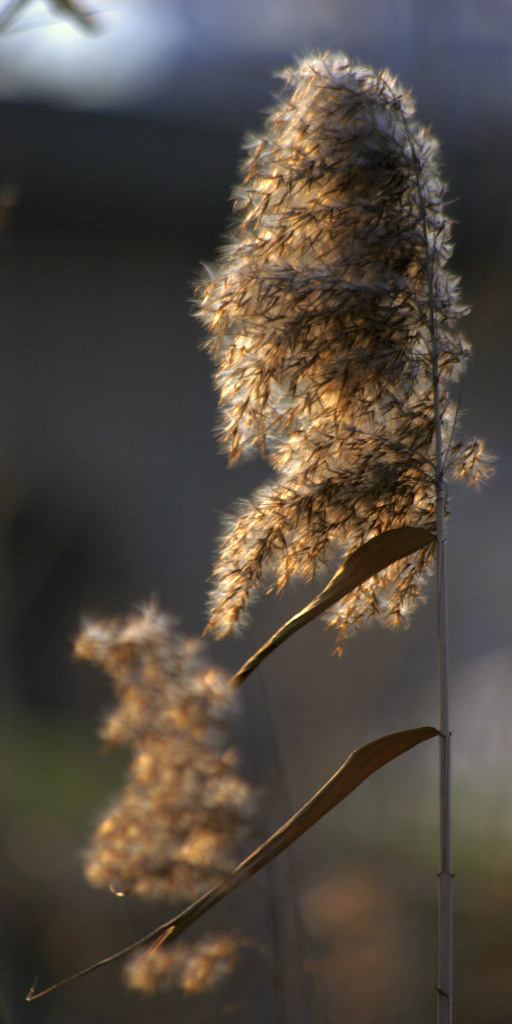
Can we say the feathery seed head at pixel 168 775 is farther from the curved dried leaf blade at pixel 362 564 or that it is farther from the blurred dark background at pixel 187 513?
the blurred dark background at pixel 187 513

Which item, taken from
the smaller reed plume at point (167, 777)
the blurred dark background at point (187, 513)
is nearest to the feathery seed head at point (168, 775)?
the smaller reed plume at point (167, 777)

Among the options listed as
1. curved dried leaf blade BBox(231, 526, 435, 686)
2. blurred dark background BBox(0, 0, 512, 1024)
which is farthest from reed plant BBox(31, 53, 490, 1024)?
blurred dark background BBox(0, 0, 512, 1024)

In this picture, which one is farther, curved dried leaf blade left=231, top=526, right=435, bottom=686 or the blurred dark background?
the blurred dark background

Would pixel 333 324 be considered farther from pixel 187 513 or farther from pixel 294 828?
pixel 187 513

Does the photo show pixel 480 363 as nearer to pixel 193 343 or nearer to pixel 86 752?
pixel 193 343

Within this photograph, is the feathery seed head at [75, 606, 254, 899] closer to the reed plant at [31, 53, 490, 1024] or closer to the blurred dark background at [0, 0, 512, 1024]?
the reed plant at [31, 53, 490, 1024]
